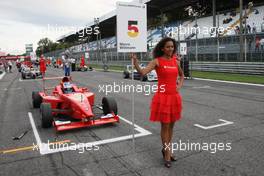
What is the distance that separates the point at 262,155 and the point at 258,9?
3169 centimetres

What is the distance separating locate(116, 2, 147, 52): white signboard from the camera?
4512 mm

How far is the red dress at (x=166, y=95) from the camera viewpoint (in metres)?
4.11

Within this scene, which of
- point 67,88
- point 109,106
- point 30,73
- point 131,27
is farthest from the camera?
point 30,73

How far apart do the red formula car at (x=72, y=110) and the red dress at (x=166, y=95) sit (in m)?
2.47

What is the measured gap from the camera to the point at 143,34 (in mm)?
4719

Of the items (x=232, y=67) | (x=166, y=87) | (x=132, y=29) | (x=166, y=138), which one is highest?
(x=132, y=29)

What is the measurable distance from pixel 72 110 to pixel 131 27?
3.08 meters

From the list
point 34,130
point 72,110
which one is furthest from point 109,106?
point 34,130

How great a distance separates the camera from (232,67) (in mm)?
19359

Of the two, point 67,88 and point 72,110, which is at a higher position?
point 67,88

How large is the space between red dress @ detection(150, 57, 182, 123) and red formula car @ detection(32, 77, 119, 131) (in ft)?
8.10

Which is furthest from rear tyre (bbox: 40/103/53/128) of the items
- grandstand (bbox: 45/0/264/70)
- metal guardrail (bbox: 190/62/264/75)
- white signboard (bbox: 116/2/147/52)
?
grandstand (bbox: 45/0/264/70)

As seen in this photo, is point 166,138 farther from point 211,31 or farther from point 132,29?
point 211,31

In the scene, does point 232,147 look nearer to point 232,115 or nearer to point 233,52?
point 232,115
